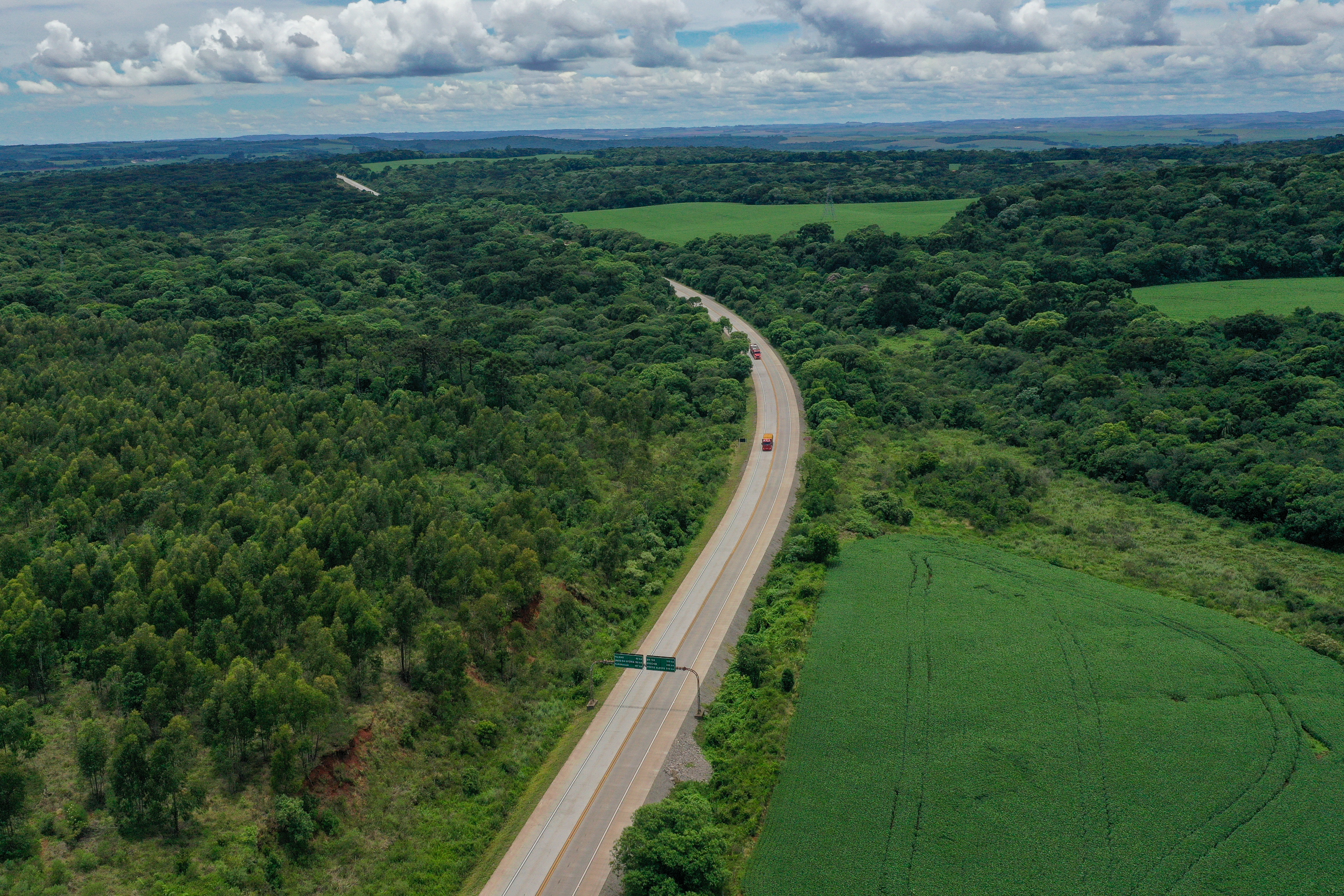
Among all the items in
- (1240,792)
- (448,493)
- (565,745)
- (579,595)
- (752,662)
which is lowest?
(565,745)

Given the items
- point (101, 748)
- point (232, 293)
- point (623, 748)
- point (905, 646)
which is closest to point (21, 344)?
point (232, 293)

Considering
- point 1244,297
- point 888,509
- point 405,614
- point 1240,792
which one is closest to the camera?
point 1240,792

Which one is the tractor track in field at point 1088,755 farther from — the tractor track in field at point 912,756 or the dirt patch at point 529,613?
the dirt patch at point 529,613

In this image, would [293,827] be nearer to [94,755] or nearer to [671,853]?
[94,755]

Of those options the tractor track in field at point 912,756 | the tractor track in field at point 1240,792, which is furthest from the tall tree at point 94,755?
the tractor track in field at point 1240,792

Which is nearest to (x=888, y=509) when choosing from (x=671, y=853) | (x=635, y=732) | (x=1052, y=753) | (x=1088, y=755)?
(x=1052, y=753)
